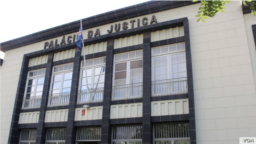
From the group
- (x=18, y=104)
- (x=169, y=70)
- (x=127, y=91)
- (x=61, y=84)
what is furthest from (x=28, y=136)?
(x=169, y=70)

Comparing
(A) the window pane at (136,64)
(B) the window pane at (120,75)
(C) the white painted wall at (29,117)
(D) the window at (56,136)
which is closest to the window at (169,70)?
(A) the window pane at (136,64)

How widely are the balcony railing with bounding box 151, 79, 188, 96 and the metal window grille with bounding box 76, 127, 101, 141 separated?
342 cm

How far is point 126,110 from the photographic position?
11.7m

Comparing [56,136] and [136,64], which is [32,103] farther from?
[136,64]

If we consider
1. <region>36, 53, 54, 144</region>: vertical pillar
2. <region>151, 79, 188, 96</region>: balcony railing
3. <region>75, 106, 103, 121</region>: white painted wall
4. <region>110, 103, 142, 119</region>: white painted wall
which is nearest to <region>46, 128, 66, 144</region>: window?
<region>36, 53, 54, 144</region>: vertical pillar

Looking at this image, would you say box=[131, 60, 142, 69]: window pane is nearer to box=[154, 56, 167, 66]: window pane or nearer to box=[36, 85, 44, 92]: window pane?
box=[154, 56, 167, 66]: window pane

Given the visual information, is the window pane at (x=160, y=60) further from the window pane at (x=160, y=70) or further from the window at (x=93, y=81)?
the window at (x=93, y=81)

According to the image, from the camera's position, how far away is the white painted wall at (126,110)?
11453 mm

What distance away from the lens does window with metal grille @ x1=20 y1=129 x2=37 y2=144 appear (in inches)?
554

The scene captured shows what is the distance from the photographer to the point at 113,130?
1199cm

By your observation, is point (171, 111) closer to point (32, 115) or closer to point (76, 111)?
point (76, 111)

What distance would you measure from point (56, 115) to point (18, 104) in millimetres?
3075

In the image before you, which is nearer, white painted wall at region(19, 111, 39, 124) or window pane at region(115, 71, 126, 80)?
window pane at region(115, 71, 126, 80)

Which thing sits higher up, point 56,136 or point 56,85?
point 56,85
